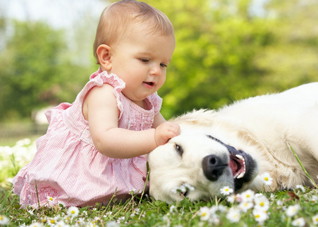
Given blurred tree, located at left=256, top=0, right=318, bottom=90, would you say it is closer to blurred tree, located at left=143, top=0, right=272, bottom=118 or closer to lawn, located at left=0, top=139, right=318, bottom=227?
blurred tree, located at left=143, top=0, right=272, bottom=118

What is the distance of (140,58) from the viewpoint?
3098 mm

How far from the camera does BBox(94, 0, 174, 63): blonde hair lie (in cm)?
310

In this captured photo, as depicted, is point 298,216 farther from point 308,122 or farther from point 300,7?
point 300,7

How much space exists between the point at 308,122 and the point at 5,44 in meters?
47.7

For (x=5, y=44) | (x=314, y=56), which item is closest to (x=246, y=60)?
(x=314, y=56)

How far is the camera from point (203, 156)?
2600 mm

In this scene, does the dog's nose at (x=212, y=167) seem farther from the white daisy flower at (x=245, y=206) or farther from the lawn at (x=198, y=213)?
the white daisy flower at (x=245, y=206)

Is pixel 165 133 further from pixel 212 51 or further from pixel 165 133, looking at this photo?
pixel 212 51

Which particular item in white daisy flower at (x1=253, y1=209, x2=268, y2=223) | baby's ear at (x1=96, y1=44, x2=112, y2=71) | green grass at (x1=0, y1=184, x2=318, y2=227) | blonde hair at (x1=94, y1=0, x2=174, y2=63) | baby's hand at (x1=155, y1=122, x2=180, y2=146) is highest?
blonde hair at (x1=94, y1=0, x2=174, y2=63)

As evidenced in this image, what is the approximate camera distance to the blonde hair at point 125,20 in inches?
122

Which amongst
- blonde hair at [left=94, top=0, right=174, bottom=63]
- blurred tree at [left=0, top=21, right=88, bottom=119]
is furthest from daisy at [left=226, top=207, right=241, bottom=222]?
blurred tree at [left=0, top=21, right=88, bottom=119]

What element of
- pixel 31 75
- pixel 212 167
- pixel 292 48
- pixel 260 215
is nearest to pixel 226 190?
pixel 212 167

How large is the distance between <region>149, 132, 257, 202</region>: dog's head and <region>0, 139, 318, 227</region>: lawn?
0.29ft

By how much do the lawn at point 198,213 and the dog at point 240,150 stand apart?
0.12m
